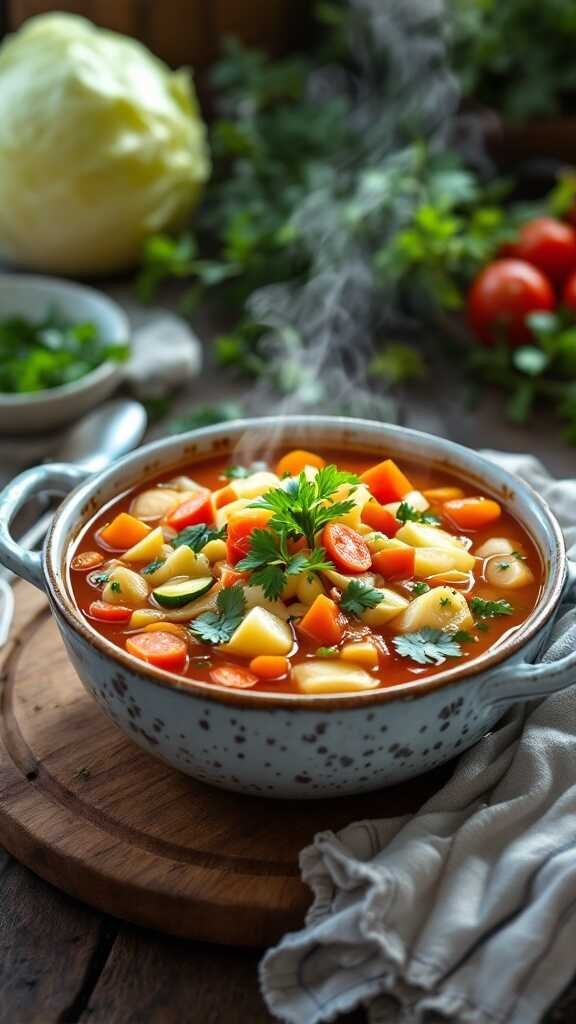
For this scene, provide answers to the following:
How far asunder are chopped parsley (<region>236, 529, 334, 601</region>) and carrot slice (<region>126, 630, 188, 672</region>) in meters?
0.21

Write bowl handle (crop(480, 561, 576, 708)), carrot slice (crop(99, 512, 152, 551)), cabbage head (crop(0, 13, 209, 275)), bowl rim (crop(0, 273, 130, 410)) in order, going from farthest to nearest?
1. cabbage head (crop(0, 13, 209, 275))
2. bowl rim (crop(0, 273, 130, 410))
3. carrot slice (crop(99, 512, 152, 551))
4. bowl handle (crop(480, 561, 576, 708))

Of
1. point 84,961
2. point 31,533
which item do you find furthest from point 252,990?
point 31,533

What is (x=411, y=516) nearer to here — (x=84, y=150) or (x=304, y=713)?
(x=304, y=713)

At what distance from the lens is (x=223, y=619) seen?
8.04ft

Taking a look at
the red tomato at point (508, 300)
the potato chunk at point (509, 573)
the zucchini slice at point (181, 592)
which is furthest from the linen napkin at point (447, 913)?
the red tomato at point (508, 300)

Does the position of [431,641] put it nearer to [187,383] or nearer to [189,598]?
[189,598]

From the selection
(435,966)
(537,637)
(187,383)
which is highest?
(537,637)

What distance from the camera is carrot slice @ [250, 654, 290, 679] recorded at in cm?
233

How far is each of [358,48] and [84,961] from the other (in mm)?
4881

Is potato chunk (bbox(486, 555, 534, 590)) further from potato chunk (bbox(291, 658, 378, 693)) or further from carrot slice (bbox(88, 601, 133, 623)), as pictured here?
carrot slice (bbox(88, 601, 133, 623))

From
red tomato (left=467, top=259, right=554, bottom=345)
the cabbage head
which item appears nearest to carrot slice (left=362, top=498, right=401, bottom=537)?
red tomato (left=467, top=259, right=554, bottom=345)

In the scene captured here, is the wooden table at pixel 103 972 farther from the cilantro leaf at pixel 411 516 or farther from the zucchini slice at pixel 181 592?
the cilantro leaf at pixel 411 516

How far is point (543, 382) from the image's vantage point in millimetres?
4648

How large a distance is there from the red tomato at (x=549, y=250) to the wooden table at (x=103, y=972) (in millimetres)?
3619
